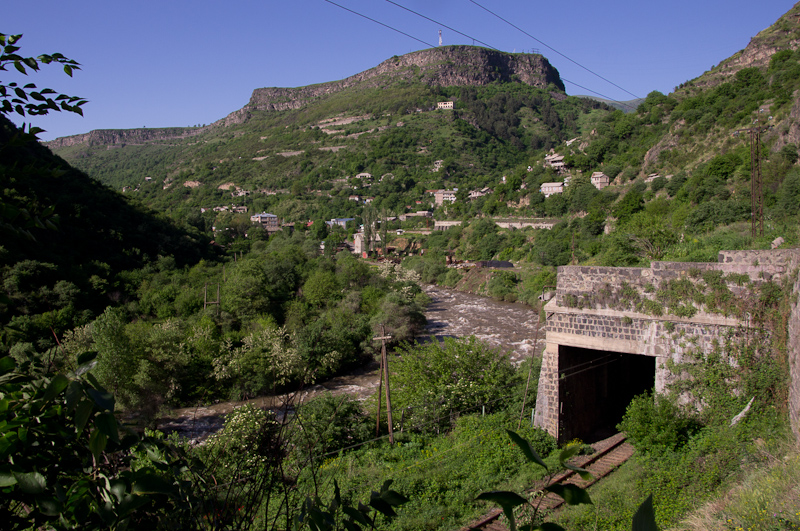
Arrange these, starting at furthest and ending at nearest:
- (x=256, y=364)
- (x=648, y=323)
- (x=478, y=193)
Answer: (x=478, y=193), (x=256, y=364), (x=648, y=323)

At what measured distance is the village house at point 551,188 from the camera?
49.4m

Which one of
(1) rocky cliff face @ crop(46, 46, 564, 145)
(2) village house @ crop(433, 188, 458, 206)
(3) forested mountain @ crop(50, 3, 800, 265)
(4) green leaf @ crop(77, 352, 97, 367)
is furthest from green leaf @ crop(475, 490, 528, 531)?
(1) rocky cliff face @ crop(46, 46, 564, 145)

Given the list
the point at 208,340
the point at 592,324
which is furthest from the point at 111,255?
the point at 592,324

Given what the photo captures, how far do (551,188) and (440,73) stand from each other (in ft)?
310

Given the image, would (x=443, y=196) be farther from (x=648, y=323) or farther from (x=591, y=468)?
(x=591, y=468)

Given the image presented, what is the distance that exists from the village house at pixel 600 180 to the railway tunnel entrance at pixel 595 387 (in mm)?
37243

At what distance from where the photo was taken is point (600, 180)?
4378cm

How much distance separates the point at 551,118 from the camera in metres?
115

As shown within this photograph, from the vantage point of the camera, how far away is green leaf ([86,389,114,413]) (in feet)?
2.87

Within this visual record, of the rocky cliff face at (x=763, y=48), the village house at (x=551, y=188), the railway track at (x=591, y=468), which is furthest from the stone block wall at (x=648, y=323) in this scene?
the rocky cliff face at (x=763, y=48)

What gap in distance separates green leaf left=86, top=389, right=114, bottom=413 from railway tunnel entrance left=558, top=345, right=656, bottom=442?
7384mm

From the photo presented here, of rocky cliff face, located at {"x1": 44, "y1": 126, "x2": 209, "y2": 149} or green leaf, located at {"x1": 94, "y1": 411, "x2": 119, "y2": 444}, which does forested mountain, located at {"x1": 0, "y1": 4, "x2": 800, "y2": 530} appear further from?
rocky cliff face, located at {"x1": 44, "y1": 126, "x2": 209, "y2": 149}

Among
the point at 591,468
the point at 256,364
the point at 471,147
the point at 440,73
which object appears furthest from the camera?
the point at 440,73

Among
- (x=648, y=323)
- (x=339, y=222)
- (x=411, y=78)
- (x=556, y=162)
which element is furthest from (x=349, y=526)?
(x=411, y=78)
